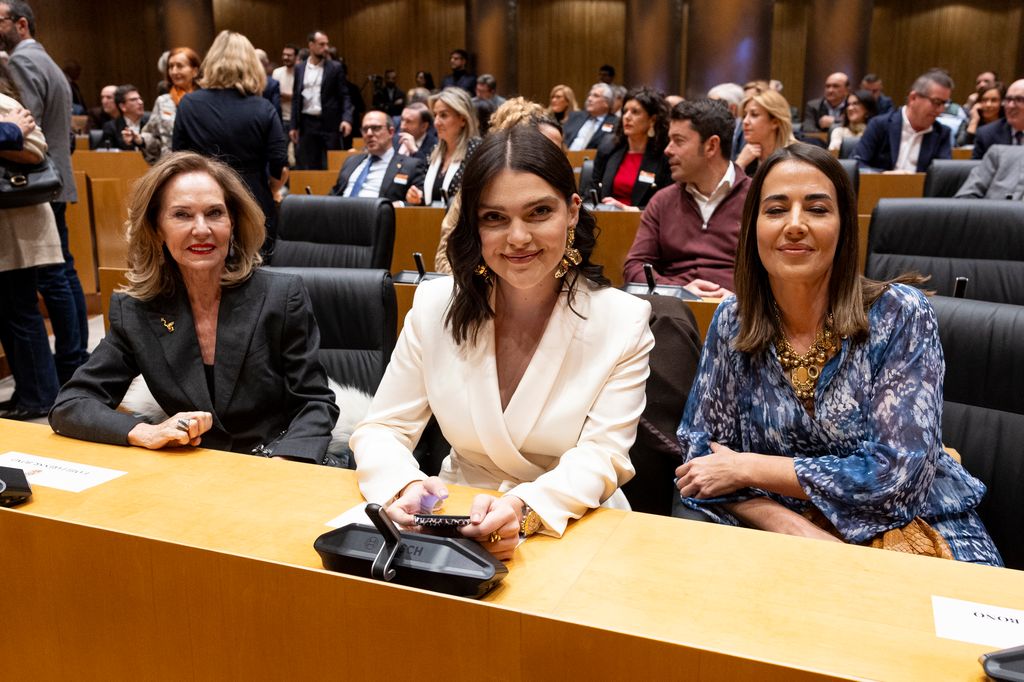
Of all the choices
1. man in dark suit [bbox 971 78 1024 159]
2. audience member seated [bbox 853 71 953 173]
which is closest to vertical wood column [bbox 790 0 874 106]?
man in dark suit [bbox 971 78 1024 159]

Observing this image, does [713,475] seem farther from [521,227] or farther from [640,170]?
[640,170]

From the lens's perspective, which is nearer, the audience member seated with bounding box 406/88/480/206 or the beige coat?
the beige coat

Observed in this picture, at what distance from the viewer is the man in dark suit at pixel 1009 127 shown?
590 centimetres

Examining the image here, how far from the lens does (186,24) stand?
40.6 ft

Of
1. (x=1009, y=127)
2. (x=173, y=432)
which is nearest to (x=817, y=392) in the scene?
(x=173, y=432)

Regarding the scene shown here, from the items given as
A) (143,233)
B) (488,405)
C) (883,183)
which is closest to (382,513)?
(488,405)

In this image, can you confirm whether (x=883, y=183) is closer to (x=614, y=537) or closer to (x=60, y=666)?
(x=614, y=537)

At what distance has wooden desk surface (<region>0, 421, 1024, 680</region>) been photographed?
968 mm

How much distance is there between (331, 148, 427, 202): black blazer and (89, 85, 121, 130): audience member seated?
6.74 metres

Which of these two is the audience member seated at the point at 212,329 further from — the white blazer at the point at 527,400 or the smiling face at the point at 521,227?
the smiling face at the point at 521,227

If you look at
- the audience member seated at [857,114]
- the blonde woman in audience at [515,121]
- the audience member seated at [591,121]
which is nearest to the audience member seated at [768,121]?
the blonde woman in audience at [515,121]

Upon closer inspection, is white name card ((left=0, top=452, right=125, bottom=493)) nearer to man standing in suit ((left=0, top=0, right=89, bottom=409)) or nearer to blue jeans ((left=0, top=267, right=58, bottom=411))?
blue jeans ((left=0, top=267, right=58, bottom=411))

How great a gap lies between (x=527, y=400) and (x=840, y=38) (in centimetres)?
1149

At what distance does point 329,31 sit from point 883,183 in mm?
13243
